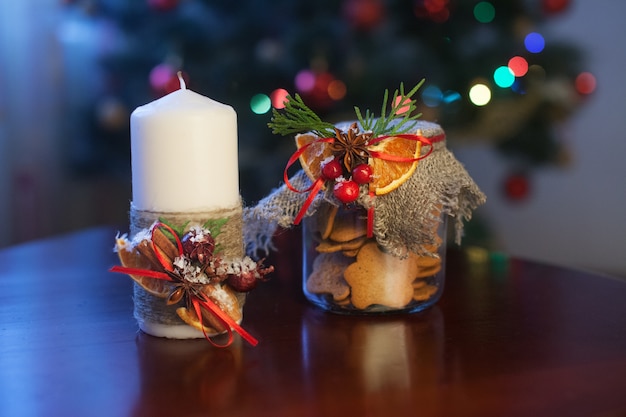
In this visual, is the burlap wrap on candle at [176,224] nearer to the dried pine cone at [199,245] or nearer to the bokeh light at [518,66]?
the dried pine cone at [199,245]

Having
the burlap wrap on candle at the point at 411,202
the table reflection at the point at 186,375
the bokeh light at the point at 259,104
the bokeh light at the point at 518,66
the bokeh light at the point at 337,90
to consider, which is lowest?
the table reflection at the point at 186,375

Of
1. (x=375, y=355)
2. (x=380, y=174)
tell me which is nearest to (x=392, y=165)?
(x=380, y=174)

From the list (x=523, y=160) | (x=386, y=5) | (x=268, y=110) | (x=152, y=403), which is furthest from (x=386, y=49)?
(x=152, y=403)

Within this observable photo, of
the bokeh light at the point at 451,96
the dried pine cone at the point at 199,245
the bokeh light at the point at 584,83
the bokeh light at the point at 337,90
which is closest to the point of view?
the dried pine cone at the point at 199,245

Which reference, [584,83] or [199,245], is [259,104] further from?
[199,245]

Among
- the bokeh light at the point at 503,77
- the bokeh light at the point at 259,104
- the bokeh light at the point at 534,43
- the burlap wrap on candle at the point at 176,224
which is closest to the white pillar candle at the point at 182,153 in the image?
the burlap wrap on candle at the point at 176,224

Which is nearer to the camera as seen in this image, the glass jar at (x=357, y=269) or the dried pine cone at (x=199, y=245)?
the dried pine cone at (x=199, y=245)

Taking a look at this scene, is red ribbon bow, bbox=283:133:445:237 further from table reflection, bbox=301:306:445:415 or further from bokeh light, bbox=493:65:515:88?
bokeh light, bbox=493:65:515:88
